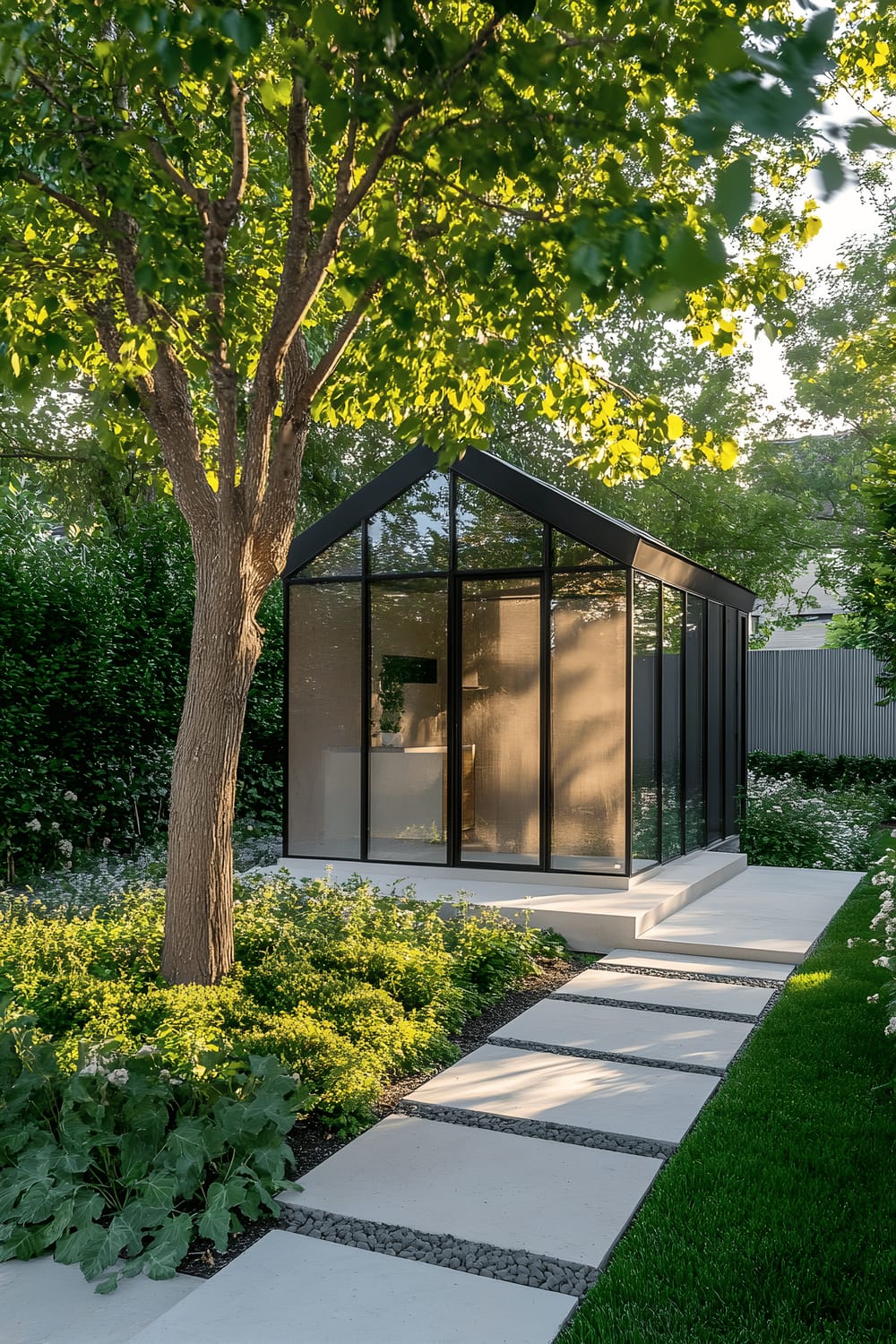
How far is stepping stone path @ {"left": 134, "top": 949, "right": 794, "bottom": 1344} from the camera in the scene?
2662 millimetres

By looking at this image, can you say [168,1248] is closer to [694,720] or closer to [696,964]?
[696,964]

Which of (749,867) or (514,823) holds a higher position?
(514,823)

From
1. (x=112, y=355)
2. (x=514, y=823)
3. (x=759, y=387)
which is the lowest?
(x=514, y=823)

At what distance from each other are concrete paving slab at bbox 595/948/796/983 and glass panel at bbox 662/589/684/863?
1.99 meters

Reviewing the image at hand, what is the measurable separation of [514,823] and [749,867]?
336 centimetres

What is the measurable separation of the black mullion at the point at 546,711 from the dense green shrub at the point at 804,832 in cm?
363

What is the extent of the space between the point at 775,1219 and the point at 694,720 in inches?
266

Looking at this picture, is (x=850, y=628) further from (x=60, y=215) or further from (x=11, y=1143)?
(x=11, y=1143)

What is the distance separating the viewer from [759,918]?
7652mm

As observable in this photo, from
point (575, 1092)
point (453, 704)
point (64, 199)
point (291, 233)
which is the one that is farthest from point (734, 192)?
point (453, 704)

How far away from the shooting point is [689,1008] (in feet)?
18.3

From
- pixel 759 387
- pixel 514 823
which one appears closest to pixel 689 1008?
pixel 514 823

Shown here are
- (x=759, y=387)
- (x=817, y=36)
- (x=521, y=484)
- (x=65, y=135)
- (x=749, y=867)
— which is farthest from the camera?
(x=759, y=387)

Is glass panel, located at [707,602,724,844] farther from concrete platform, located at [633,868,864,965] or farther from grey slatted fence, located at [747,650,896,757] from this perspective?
grey slatted fence, located at [747,650,896,757]
